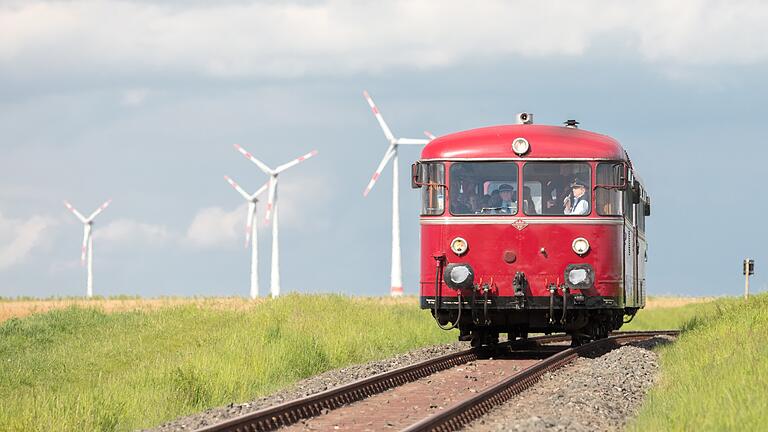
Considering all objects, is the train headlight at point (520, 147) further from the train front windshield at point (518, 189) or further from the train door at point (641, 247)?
the train door at point (641, 247)

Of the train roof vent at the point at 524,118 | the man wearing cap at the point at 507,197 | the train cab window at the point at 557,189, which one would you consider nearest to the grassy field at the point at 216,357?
the train cab window at the point at 557,189

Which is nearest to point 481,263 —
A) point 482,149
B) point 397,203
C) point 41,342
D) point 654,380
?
point 482,149

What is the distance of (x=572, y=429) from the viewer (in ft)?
34.6

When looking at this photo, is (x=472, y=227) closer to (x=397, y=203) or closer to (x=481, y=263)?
(x=481, y=263)

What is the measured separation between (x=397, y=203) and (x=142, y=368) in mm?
28168

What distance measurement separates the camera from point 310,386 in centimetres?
1496

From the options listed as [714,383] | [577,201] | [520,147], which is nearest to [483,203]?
[520,147]

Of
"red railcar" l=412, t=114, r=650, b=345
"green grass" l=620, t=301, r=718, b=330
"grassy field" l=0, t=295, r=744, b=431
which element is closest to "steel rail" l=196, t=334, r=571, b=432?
"red railcar" l=412, t=114, r=650, b=345

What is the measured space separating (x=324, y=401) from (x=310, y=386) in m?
2.71

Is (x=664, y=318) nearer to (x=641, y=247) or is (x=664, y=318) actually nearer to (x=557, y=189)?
(x=641, y=247)

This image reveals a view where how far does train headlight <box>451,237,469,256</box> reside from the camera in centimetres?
1812

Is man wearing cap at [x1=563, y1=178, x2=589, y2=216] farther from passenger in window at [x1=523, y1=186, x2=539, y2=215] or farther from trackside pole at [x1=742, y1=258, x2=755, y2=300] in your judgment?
trackside pole at [x1=742, y1=258, x2=755, y2=300]

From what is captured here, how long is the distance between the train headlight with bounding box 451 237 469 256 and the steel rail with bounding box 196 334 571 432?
1.53 meters

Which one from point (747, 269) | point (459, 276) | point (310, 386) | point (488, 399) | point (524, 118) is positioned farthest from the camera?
point (747, 269)
